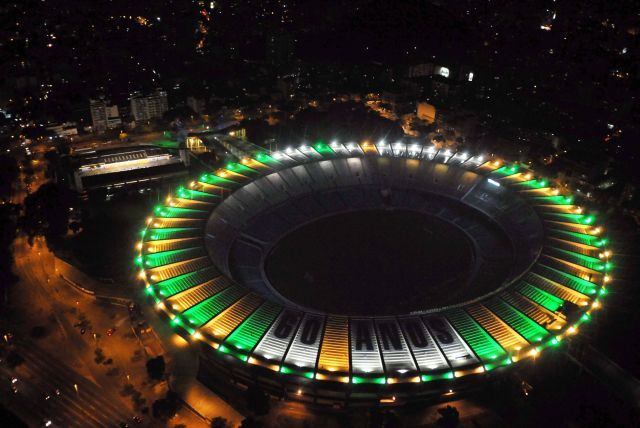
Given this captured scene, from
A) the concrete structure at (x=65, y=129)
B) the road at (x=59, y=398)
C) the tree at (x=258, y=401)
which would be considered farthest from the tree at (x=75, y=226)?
the tree at (x=258, y=401)

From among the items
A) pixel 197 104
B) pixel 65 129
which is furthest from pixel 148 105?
pixel 65 129

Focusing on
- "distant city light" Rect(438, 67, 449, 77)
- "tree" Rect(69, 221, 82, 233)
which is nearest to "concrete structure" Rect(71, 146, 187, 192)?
"tree" Rect(69, 221, 82, 233)

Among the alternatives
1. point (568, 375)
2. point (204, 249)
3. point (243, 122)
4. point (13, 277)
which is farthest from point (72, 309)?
point (243, 122)

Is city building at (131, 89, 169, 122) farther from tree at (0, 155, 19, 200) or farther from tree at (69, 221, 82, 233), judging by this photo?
tree at (69, 221, 82, 233)

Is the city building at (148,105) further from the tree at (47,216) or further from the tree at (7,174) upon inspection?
Answer: the tree at (47,216)

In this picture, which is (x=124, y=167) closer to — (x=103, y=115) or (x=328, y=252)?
(x=103, y=115)

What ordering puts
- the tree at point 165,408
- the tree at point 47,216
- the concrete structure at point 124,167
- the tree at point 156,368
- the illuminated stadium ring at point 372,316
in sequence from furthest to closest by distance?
1. the concrete structure at point 124,167
2. the tree at point 47,216
3. the tree at point 156,368
4. the tree at point 165,408
5. the illuminated stadium ring at point 372,316
